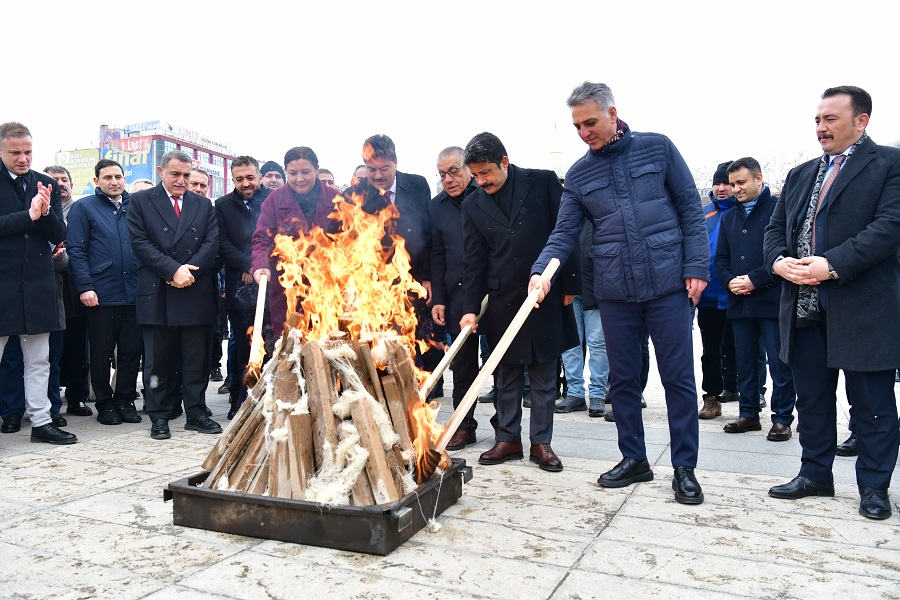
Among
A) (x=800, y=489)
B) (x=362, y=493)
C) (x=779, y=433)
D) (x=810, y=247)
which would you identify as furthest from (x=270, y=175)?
(x=800, y=489)

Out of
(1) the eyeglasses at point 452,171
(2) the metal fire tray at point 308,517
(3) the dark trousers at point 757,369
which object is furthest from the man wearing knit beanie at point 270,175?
(3) the dark trousers at point 757,369

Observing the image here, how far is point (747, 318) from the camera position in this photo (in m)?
6.15

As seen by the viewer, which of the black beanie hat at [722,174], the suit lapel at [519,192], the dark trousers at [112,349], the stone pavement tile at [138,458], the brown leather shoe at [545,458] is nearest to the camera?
the brown leather shoe at [545,458]

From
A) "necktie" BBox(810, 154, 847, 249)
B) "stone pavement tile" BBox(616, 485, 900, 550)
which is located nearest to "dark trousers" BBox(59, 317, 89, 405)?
"stone pavement tile" BBox(616, 485, 900, 550)

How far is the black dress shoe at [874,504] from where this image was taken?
367 centimetres

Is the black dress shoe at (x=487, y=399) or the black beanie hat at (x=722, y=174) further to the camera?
the black dress shoe at (x=487, y=399)

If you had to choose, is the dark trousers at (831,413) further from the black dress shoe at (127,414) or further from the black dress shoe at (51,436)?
the black dress shoe at (127,414)

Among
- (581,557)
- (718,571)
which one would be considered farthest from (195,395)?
(718,571)

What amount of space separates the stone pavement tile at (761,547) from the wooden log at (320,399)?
1436 millimetres

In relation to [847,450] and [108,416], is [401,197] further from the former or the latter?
[847,450]

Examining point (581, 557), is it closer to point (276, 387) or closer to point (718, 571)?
point (718, 571)

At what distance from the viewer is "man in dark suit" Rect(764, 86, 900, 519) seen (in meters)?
3.81

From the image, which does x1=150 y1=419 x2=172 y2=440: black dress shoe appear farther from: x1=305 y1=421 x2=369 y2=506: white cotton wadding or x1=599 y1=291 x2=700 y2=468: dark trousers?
x1=599 y1=291 x2=700 y2=468: dark trousers

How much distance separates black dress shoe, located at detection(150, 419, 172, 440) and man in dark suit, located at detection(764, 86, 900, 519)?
479cm
